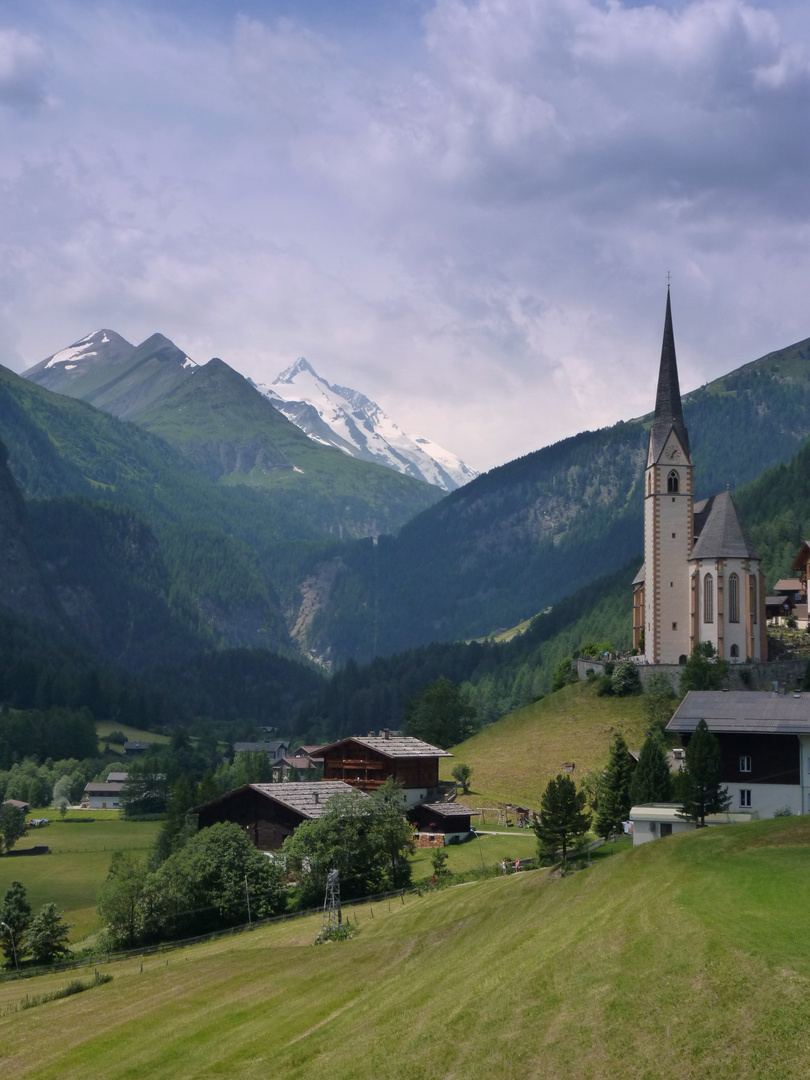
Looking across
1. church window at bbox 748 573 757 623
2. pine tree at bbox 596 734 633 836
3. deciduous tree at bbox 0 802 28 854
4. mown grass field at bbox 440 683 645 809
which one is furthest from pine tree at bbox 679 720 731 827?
deciduous tree at bbox 0 802 28 854

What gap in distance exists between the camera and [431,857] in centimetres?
7931

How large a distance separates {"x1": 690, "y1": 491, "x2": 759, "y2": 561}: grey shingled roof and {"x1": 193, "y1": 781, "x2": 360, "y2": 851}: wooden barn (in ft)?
146

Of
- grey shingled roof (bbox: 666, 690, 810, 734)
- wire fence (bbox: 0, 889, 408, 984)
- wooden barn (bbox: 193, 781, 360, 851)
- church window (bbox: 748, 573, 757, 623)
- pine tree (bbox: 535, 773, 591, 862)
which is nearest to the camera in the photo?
pine tree (bbox: 535, 773, 591, 862)

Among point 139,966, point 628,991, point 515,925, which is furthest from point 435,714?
point 628,991

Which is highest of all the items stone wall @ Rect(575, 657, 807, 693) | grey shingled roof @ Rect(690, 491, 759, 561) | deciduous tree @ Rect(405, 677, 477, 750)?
grey shingled roof @ Rect(690, 491, 759, 561)

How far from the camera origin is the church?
4483 inches

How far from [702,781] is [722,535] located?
56970mm

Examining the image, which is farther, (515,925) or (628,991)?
(515,925)

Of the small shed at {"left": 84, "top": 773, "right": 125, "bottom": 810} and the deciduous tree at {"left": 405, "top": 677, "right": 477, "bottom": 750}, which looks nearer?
the deciduous tree at {"left": 405, "top": 677, "right": 477, "bottom": 750}

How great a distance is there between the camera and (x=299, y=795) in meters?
88.8

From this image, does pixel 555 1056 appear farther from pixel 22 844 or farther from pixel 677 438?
pixel 22 844

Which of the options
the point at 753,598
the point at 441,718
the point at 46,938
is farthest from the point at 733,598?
the point at 46,938

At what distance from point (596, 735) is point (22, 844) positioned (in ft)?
192

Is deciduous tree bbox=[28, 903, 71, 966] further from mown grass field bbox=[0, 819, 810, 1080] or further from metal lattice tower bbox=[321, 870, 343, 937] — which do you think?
metal lattice tower bbox=[321, 870, 343, 937]
